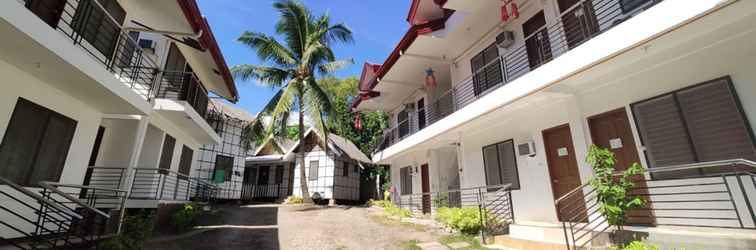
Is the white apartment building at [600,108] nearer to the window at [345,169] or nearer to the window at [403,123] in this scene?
the window at [403,123]

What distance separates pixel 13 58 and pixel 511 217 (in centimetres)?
1065

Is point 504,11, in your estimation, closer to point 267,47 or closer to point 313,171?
point 267,47

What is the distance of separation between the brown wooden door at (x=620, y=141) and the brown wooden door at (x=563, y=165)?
0.61 m

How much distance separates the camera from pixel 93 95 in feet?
21.2

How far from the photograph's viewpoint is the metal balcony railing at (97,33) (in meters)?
5.76

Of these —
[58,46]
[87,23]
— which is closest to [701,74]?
[58,46]

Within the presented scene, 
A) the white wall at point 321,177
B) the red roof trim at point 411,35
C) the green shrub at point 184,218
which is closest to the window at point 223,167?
the white wall at point 321,177

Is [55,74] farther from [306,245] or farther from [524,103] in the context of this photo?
[524,103]

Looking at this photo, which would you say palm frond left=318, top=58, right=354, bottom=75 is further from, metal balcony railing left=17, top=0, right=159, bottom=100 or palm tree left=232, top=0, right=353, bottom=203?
metal balcony railing left=17, top=0, right=159, bottom=100

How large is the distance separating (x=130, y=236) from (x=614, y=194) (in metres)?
8.78

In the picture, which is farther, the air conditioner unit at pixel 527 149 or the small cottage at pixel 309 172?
the small cottage at pixel 309 172

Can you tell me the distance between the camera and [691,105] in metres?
Result: 5.29

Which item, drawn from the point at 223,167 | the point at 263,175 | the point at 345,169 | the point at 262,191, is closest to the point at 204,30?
the point at 223,167

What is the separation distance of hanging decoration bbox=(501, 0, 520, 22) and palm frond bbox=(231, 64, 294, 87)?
10632mm
